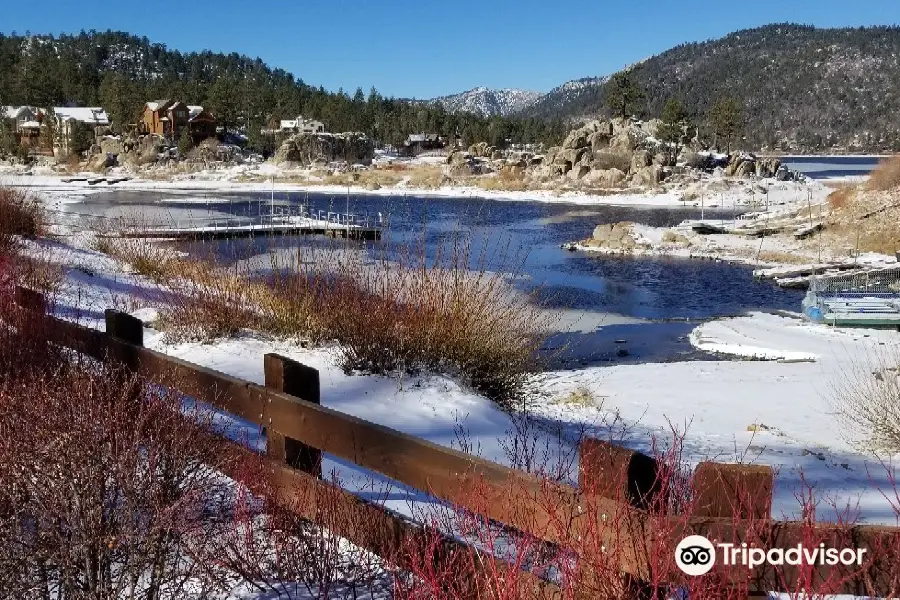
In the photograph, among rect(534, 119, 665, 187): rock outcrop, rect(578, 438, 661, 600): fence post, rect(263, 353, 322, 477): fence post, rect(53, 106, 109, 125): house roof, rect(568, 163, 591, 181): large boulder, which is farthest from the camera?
rect(53, 106, 109, 125): house roof

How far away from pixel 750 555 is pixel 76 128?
107928 millimetres

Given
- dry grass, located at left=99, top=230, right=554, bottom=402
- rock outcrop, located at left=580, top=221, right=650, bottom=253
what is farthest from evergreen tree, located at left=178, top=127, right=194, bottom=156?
dry grass, located at left=99, top=230, right=554, bottom=402

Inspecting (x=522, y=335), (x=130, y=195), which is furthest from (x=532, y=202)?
(x=522, y=335)

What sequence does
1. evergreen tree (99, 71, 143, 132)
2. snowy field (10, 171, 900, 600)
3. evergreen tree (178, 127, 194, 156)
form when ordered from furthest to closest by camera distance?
evergreen tree (99, 71, 143, 132)
evergreen tree (178, 127, 194, 156)
snowy field (10, 171, 900, 600)

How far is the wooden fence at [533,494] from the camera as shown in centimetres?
164

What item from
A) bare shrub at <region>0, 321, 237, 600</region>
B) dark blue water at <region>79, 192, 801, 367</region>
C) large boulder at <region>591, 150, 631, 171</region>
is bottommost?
dark blue water at <region>79, 192, 801, 367</region>

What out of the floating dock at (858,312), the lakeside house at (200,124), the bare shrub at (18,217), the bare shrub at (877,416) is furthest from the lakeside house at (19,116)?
the bare shrub at (877,416)

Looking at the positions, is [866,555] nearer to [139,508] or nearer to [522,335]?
[139,508]

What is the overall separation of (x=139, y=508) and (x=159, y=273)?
38.6 ft

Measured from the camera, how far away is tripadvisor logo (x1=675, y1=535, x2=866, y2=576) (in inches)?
64.2

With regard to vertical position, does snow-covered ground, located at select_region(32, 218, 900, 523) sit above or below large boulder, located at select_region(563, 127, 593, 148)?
below

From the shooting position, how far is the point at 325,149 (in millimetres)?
99250

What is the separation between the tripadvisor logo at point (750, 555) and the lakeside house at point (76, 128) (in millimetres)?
104763

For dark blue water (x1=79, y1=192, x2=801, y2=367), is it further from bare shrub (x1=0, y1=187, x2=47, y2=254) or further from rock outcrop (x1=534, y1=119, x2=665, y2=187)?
rock outcrop (x1=534, y1=119, x2=665, y2=187)
